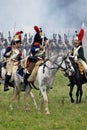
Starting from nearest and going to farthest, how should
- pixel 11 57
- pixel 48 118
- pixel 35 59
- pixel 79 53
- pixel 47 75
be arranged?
pixel 48 118
pixel 47 75
pixel 35 59
pixel 11 57
pixel 79 53

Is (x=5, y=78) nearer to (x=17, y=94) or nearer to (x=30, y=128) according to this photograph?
(x=17, y=94)

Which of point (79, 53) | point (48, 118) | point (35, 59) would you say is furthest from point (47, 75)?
point (79, 53)

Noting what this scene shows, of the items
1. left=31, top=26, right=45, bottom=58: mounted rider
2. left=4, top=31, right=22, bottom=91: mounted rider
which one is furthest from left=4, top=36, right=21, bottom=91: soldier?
left=31, top=26, right=45, bottom=58: mounted rider

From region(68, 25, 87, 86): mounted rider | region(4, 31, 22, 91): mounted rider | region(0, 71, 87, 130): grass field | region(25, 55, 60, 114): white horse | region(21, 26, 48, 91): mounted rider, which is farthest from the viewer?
region(68, 25, 87, 86): mounted rider

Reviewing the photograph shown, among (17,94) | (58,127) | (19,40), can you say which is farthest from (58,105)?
(58,127)

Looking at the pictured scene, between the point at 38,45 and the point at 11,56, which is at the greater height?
the point at 38,45

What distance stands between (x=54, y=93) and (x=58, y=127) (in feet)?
36.6

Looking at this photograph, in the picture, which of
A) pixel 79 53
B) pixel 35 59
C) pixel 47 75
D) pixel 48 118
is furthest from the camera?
pixel 79 53

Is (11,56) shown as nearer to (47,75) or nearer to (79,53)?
(47,75)

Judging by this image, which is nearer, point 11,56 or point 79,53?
point 11,56

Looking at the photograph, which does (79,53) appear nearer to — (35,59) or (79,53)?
(79,53)

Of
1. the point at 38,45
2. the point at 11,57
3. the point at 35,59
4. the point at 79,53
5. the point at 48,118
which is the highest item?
the point at 38,45

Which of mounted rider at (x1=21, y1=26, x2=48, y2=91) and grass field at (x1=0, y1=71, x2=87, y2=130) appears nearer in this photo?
grass field at (x1=0, y1=71, x2=87, y2=130)

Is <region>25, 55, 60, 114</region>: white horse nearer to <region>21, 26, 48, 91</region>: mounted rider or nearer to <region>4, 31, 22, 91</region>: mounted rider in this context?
<region>21, 26, 48, 91</region>: mounted rider
